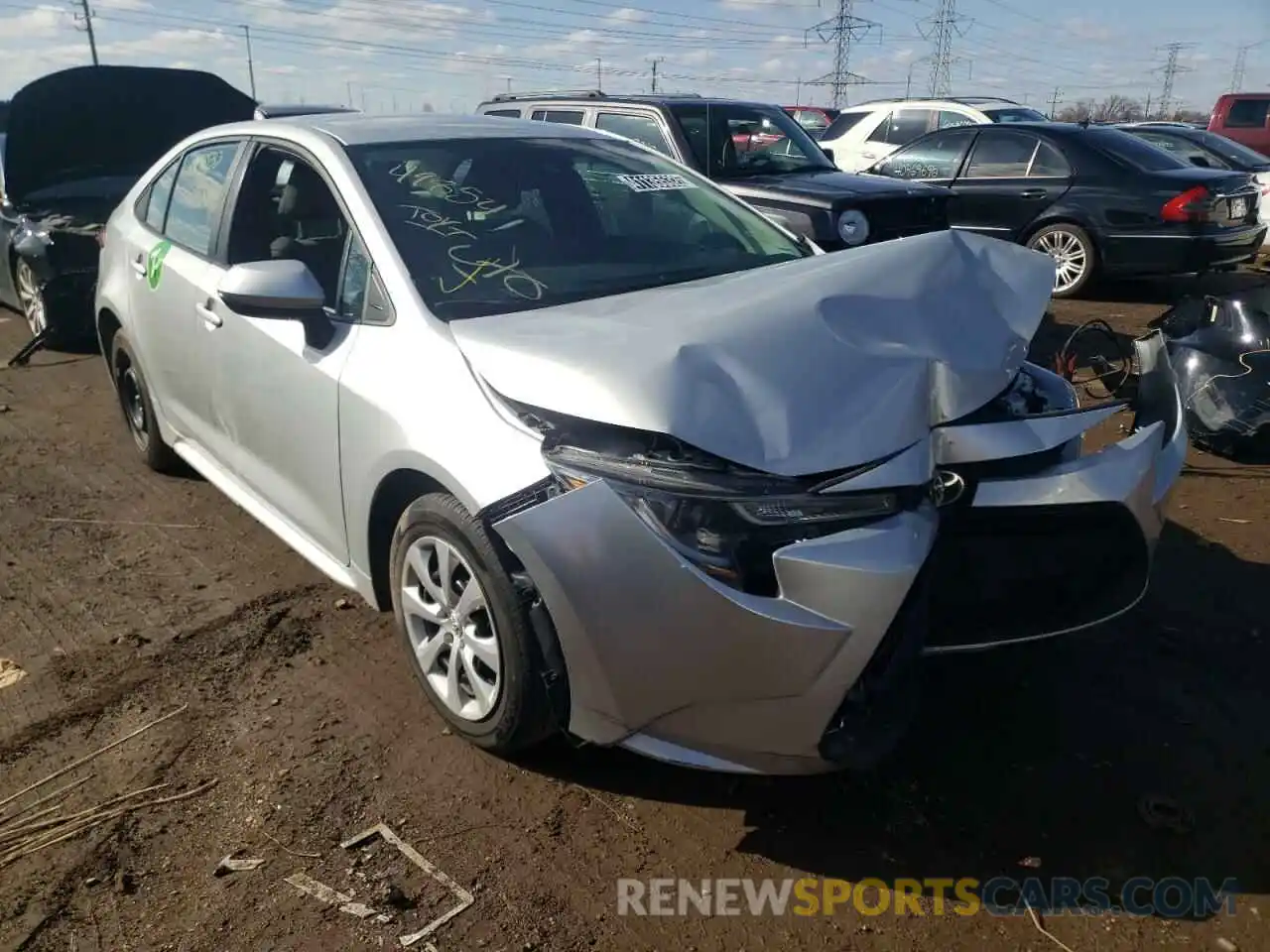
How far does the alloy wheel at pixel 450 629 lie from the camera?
8.61 feet

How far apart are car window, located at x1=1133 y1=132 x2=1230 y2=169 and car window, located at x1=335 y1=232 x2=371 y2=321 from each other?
10.6 meters

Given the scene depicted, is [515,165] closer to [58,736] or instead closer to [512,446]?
[512,446]

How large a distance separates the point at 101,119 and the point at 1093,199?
822 centimetres

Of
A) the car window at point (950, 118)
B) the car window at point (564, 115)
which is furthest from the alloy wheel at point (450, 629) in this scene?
the car window at point (950, 118)

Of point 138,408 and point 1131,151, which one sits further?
point 1131,151

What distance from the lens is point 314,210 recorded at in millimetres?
3584

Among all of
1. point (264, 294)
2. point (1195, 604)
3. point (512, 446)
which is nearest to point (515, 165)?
point (264, 294)

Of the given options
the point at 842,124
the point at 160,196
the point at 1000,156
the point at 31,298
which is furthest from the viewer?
the point at 842,124

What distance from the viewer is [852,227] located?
22.5 ft

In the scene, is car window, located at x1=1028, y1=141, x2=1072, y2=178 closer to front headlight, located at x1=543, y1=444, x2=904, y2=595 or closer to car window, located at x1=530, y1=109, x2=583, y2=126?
car window, located at x1=530, y1=109, x2=583, y2=126

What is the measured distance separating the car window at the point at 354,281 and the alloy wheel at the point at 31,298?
218 inches

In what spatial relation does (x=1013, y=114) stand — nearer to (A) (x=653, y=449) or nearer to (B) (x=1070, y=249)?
(B) (x=1070, y=249)

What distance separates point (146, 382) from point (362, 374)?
2222 millimetres

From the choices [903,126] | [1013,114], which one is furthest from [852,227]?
[1013,114]
